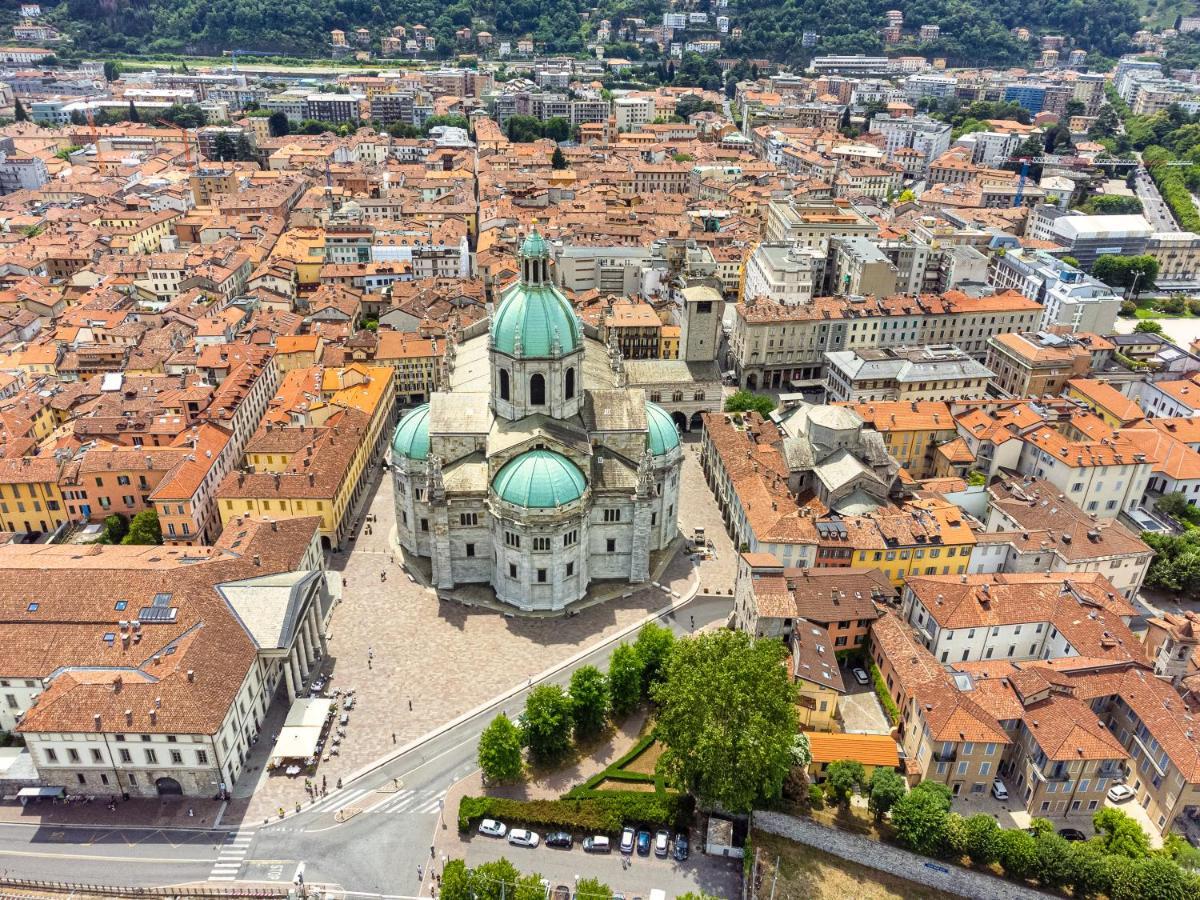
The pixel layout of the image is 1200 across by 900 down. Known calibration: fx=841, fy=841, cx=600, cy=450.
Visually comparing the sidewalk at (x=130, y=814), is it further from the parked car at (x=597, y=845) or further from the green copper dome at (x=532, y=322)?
the green copper dome at (x=532, y=322)

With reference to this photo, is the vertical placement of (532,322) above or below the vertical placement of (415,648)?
above

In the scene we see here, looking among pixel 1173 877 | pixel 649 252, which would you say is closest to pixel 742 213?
pixel 649 252

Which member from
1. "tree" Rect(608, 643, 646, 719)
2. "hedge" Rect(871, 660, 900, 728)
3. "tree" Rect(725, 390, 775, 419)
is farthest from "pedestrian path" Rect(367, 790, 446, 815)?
"tree" Rect(725, 390, 775, 419)

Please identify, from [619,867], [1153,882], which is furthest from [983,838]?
[619,867]

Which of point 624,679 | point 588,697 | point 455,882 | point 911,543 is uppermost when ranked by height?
point 911,543

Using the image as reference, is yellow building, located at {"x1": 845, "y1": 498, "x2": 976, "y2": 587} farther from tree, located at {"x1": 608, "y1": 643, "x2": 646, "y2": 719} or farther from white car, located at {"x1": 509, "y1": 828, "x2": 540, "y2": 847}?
white car, located at {"x1": 509, "y1": 828, "x2": 540, "y2": 847}

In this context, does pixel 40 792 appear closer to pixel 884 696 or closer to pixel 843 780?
pixel 843 780
